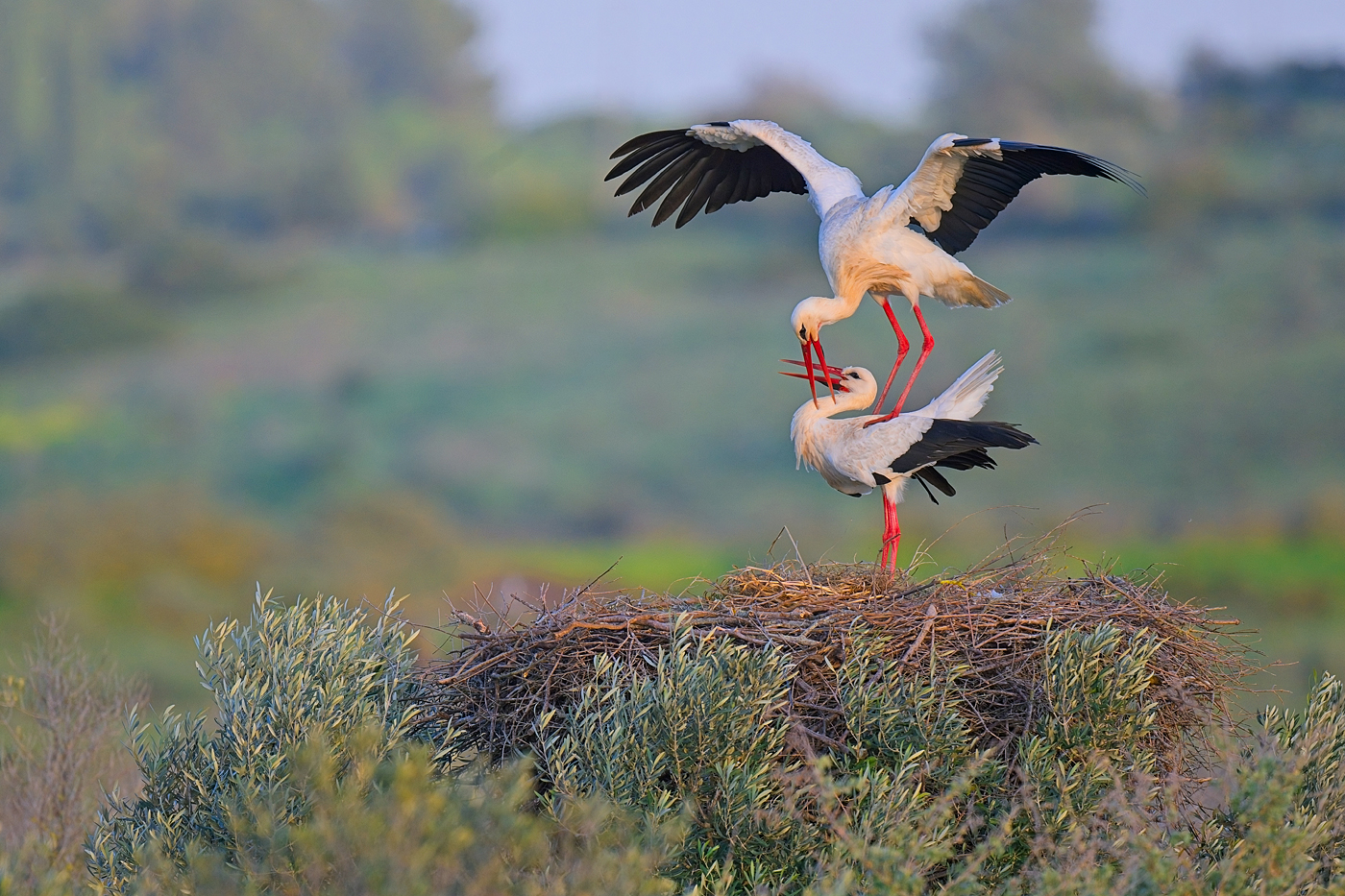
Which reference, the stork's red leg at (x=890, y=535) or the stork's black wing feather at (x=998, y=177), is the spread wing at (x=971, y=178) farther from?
the stork's red leg at (x=890, y=535)

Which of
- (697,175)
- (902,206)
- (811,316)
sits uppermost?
(697,175)

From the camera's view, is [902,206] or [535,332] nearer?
[902,206]

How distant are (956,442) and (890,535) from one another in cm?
69

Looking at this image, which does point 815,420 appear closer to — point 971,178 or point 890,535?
point 890,535

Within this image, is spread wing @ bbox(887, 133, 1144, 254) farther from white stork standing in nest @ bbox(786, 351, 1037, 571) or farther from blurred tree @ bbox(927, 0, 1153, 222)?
blurred tree @ bbox(927, 0, 1153, 222)

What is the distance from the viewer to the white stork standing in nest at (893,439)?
6434mm

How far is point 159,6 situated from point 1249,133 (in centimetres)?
4090

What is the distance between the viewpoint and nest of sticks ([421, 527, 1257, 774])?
5.62 metres

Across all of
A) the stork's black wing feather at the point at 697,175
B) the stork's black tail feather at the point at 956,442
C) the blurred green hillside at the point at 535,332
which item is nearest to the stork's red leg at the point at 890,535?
the stork's black tail feather at the point at 956,442

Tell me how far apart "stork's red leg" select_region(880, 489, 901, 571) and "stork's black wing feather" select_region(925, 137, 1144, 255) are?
4.53 feet

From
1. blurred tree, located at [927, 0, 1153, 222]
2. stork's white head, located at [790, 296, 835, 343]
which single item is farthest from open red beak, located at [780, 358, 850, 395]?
blurred tree, located at [927, 0, 1153, 222]

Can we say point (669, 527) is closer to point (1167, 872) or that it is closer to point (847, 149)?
point (847, 149)

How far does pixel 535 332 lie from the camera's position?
154 ft

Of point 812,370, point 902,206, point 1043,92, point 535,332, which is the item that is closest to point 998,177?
point 902,206
